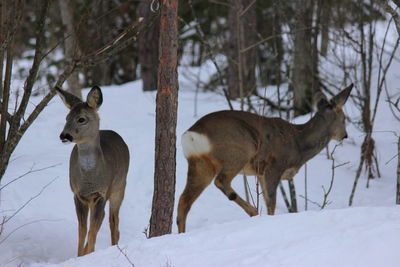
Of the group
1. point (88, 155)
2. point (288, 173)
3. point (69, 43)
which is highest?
point (69, 43)

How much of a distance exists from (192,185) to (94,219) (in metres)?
1.24

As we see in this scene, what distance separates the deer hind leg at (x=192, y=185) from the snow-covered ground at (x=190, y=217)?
0.80 m

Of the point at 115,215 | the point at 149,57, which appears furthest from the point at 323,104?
the point at 149,57

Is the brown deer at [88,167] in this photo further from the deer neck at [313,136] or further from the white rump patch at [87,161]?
the deer neck at [313,136]

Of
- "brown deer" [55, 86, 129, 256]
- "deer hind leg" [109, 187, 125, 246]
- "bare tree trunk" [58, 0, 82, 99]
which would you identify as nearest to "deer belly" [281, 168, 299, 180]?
"deer hind leg" [109, 187, 125, 246]

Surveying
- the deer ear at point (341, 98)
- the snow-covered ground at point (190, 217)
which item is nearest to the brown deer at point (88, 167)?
the snow-covered ground at point (190, 217)

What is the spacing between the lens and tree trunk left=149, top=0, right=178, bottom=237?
7.11 m

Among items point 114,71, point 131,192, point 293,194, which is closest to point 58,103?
point 131,192

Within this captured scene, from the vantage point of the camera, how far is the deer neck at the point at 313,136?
945 centimetres

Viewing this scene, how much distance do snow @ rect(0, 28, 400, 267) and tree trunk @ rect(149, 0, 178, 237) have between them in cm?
37

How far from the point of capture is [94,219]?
7.73 meters

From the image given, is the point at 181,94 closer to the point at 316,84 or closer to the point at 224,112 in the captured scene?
the point at 316,84

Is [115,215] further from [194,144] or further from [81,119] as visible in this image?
[81,119]

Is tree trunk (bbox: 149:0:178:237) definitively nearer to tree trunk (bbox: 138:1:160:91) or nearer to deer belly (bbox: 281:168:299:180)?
deer belly (bbox: 281:168:299:180)
